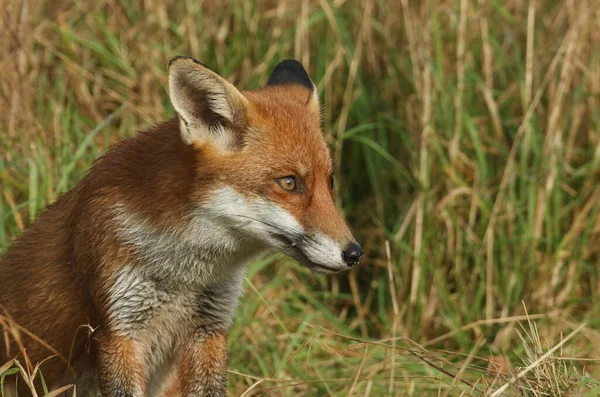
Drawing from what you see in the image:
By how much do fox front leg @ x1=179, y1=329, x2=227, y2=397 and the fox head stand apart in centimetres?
60

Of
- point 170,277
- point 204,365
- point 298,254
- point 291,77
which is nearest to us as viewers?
point 298,254

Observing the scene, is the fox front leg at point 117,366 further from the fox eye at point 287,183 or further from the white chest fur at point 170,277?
the fox eye at point 287,183

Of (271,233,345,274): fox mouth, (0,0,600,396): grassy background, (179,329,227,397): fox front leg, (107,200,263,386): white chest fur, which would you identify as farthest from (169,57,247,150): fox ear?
(0,0,600,396): grassy background

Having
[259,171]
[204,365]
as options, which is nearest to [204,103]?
[259,171]

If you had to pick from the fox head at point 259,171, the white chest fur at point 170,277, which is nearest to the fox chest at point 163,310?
the white chest fur at point 170,277

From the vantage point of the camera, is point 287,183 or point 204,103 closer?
point 287,183

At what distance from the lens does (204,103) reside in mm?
4441

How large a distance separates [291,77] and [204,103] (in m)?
0.88

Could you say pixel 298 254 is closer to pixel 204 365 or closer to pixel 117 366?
pixel 204 365

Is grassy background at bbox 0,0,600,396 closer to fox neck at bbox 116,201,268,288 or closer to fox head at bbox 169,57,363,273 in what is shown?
fox neck at bbox 116,201,268,288

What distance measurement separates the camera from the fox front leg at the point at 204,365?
183 inches

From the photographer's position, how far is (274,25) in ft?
25.0

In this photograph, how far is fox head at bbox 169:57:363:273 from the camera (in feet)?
13.9

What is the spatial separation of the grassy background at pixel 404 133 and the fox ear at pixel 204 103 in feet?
6.47
